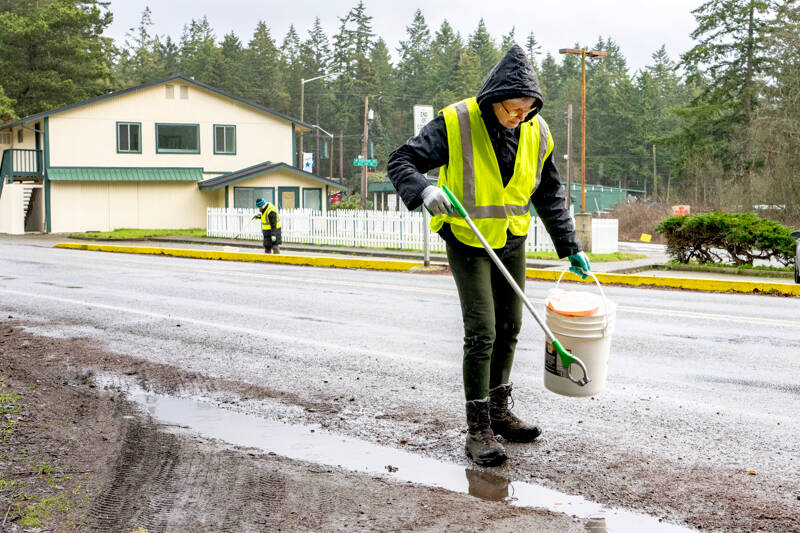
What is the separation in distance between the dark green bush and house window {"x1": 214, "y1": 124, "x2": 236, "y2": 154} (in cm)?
2852

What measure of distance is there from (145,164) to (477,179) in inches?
1531

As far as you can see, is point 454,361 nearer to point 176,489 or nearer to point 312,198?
point 176,489

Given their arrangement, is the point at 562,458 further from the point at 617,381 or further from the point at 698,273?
the point at 698,273

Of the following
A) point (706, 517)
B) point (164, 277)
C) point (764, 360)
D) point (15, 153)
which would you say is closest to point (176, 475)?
point (706, 517)

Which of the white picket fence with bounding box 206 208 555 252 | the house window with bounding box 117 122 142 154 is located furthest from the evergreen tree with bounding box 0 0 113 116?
the white picket fence with bounding box 206 208 555 252

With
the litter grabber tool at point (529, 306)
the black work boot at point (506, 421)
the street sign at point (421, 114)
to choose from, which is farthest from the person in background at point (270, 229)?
the litter grabber tool at point (529, 306)

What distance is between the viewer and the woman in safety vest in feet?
14.2

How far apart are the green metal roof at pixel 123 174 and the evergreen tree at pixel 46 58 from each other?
699 inches

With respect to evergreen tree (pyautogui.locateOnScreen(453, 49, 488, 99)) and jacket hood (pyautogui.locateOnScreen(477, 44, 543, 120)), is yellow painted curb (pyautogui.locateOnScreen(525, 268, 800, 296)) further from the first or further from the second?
evergreen tree (pyautogui.locateOnScreen(453, 49, 488, 99))

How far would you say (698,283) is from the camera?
1431 centimetres

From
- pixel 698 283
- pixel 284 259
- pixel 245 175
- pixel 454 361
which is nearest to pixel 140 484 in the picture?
pixel 454 361

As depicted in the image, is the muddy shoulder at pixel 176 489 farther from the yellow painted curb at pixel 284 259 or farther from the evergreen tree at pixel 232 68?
the evergreen tree at pixel 232 68

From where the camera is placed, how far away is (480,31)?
114375mm

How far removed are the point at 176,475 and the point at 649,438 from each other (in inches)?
98.0
